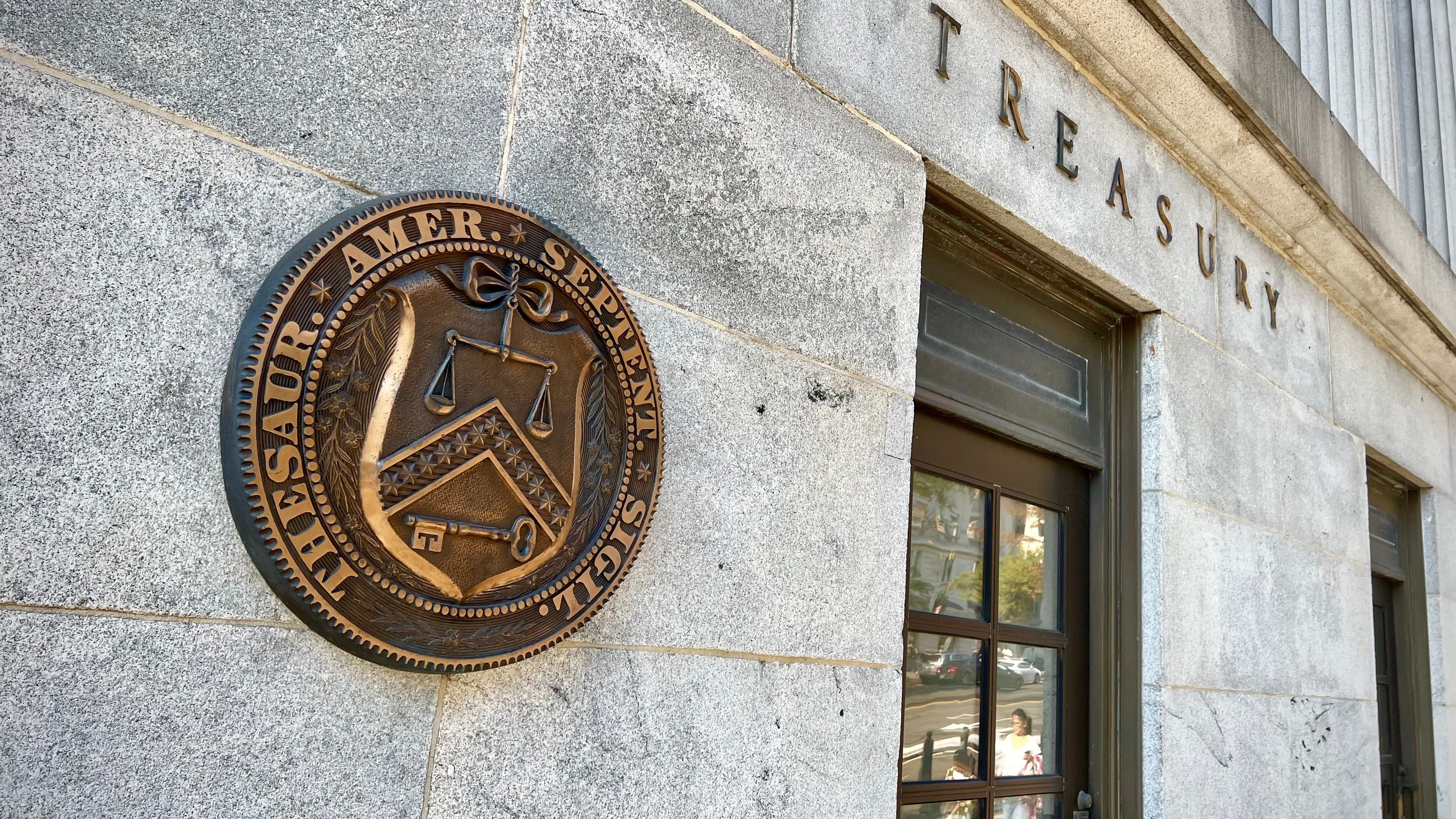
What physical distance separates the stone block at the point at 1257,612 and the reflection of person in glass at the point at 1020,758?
536mm

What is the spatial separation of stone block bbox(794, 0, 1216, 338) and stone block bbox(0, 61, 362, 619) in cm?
147

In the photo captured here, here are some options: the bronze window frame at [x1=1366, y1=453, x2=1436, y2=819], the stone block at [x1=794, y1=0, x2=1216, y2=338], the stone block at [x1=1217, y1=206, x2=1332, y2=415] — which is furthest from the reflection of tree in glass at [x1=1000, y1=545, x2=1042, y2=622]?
the bronze window frame at [x1=1366, y1=453, x2=1436, y2=819]

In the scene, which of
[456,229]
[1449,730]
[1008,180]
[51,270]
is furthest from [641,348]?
[1449,730]

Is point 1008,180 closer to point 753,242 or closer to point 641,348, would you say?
point 753,242

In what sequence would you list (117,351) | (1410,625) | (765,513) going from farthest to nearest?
(1410,625) < (765,513) < (117,351)

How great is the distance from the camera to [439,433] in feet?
5.15

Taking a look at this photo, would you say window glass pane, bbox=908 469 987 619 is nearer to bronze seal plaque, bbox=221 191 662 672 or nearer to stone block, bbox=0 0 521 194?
bronze seal plaque, bbox=221 191 662 672

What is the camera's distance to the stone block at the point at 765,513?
6.63ft

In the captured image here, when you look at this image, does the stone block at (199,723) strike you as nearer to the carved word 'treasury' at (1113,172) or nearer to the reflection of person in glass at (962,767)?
the reflection of person in glass at (962,767)

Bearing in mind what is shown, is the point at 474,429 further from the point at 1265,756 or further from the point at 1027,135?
the point at 1265,756

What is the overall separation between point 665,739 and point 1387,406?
528 centimetres

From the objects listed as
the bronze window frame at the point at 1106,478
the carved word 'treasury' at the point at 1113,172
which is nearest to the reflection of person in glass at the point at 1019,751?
the bronze window frame at the point at 1106,478

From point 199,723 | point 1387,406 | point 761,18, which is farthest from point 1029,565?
point 1387,406

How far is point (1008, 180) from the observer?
3.03 metres
